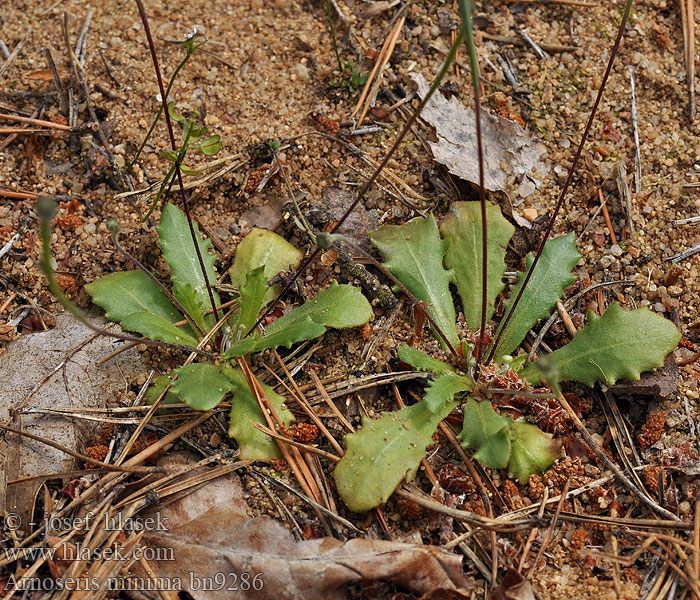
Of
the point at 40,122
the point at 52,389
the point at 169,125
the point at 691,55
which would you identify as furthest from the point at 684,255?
the point at 40,122

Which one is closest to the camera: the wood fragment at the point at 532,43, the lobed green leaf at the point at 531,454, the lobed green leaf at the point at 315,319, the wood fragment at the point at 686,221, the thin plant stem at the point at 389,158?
the thin plant stem at the point at 389,158

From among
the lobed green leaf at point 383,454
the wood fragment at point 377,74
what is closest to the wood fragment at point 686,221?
the lobed green leaf at point 383,454

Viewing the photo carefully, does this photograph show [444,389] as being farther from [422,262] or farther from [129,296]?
[129,296]

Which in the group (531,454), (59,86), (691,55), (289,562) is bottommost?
(289,562)

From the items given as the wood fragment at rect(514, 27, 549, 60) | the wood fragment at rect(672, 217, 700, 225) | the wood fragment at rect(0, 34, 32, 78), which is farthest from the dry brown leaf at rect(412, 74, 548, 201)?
the wood fragment at rect(0, 34, 32, 78)

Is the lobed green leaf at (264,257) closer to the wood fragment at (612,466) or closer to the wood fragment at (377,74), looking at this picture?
the wood fragment at (377,74)

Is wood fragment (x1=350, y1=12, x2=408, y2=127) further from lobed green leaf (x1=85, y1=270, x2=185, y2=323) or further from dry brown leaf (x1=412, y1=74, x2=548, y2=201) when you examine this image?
lobed green leaf (x1=85, y1=270, x2=185, y2=323)
